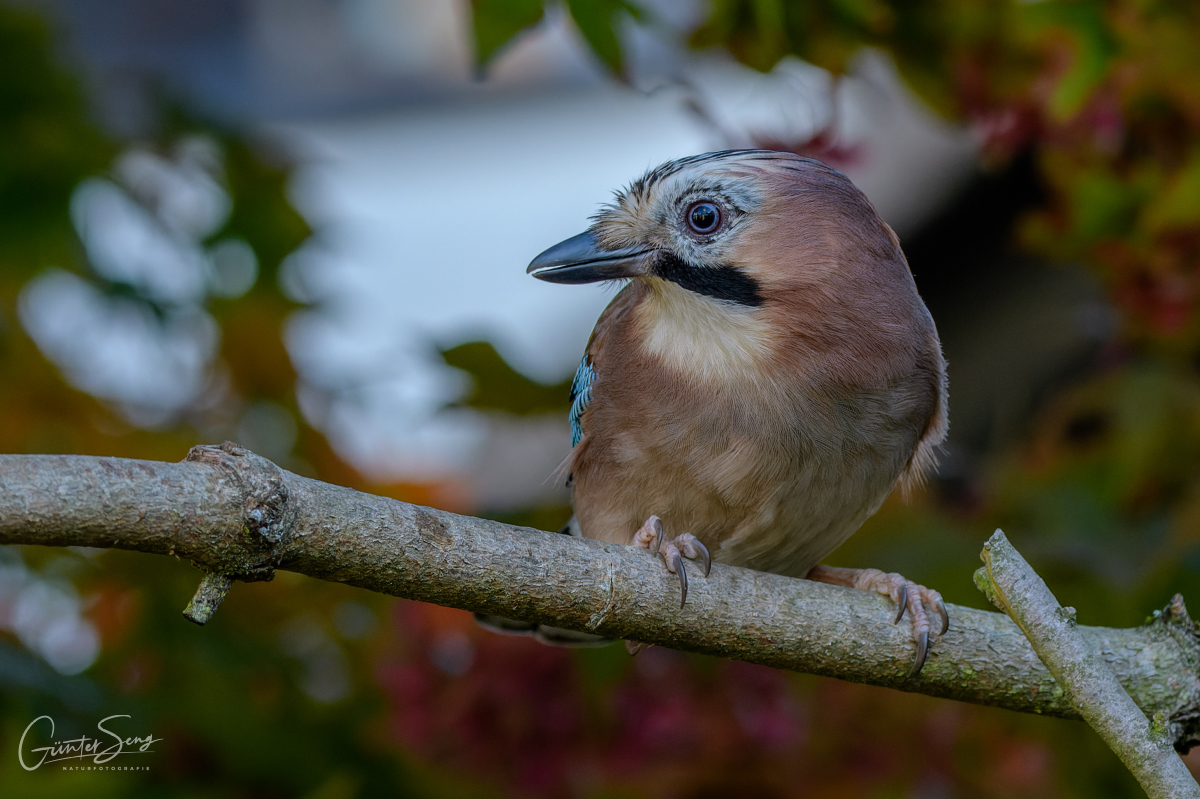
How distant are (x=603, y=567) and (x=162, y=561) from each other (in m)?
1.31

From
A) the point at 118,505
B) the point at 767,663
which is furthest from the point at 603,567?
the point at 118,505

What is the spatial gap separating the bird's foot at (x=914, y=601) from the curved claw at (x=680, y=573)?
34 cm

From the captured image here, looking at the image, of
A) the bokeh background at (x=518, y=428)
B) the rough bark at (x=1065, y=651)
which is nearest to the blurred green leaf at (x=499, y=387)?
the bokeh background at (x=518, y=428)

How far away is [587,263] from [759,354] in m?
0.34

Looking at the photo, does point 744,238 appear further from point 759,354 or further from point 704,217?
point 759,354

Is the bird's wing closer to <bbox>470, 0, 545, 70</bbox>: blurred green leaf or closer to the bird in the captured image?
the bird

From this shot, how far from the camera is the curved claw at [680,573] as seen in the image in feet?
5.57

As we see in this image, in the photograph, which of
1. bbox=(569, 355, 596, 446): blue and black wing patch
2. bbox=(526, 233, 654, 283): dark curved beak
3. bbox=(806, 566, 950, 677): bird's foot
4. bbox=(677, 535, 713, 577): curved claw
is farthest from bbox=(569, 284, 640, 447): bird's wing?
bbox=(806, 566, 950, 677): bird's foot

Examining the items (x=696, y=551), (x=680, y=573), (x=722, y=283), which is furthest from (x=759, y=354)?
(x=680, y=573)

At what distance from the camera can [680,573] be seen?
172cm

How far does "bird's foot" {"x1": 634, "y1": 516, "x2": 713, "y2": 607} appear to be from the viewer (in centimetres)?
172

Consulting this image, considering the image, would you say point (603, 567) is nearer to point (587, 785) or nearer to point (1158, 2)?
point (587, 785)

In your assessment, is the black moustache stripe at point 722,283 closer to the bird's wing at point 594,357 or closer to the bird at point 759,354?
the bird at point 759,354

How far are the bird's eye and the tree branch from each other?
640 millimetres
